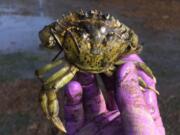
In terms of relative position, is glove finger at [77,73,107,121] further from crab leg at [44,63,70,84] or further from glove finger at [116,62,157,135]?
glove finger at [116,62,157,135]

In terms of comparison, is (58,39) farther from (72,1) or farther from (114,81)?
(72,1)

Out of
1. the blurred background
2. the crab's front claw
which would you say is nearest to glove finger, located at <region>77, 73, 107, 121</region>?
the crab's front claw

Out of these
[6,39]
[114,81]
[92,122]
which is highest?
[114,81]

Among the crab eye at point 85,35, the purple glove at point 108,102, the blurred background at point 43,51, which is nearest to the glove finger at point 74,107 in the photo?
the purple glove at point 108,102

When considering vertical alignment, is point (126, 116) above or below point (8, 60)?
above

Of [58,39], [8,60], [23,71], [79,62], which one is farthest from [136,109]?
[8,60]

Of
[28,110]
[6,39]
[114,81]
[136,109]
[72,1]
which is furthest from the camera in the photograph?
[72,1]
